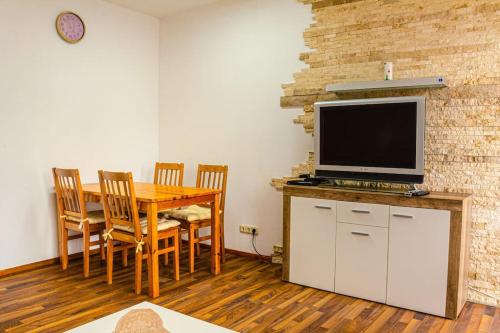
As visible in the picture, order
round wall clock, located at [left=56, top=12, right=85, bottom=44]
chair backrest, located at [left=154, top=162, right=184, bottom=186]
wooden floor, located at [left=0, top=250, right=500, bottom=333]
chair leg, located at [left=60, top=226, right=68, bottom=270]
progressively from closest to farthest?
wooden floor, located at [left=0, top=250, right=500, bottom=333] → chair leg, located at [left=60, top=226, right=68, bottom=270] → round wall clock, located at [left=56, top=12, right=85, bottom=44] → chair backrest, located at [left=154, top=162, right=184, bottom=186]

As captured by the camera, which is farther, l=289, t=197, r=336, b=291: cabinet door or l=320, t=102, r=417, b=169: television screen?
l=289, t=197, r=336, b=291: cabinet door

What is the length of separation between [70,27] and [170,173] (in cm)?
173

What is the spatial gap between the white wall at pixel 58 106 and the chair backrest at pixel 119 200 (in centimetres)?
88

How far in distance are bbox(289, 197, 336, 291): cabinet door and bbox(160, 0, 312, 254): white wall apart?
24.6 inches

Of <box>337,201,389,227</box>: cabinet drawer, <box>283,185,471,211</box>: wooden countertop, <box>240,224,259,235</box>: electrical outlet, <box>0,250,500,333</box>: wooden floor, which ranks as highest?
<box>283,185,471,211</box>: wooden countertop

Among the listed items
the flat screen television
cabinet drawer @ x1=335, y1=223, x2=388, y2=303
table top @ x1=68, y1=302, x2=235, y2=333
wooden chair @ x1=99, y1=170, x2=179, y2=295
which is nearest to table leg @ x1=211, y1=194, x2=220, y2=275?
wooden chair @ x1=99, y1=170, x2=179, y2=295

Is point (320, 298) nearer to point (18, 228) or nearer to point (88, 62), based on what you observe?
point (18, 228)

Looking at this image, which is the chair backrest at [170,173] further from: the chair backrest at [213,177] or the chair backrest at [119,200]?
the chair backrest at [119,200]

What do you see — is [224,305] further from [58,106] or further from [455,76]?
[58,106]

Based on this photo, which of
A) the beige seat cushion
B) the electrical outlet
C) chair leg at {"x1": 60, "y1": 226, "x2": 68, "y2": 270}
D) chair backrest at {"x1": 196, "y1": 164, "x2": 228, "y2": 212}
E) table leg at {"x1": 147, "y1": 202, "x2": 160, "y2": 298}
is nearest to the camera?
table leg at {"x1": 147, "y1": 202, "x2": 160, "y2": 298}

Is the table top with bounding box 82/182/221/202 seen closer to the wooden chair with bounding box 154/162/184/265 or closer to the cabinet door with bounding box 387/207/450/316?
the wooden chair with bounding box 154/162/184/265

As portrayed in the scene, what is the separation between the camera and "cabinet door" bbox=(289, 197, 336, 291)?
10.6 feet

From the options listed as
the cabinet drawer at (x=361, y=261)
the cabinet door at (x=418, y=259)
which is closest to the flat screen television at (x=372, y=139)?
the cabinet door at (x=418, y=259)

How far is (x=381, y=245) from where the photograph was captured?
300 centimetres
